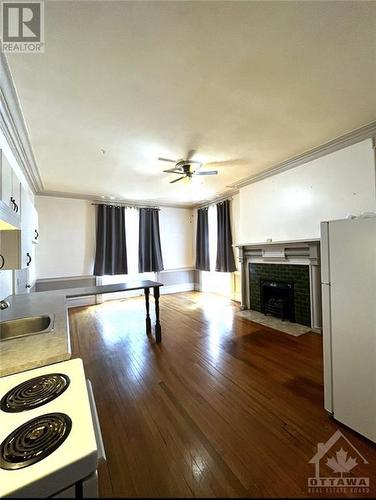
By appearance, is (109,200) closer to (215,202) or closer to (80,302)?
(80,302)

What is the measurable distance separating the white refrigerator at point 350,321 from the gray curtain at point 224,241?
3.59m

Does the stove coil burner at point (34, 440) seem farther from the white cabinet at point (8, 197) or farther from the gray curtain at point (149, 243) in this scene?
the gray curtain at point (149, 243)

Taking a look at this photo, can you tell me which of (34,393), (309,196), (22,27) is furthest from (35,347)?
(309,196)

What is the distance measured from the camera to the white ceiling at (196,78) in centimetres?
139

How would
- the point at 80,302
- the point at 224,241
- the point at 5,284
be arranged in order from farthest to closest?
1. the point at 224,241
2. the point at 80,302
3. the point at 5,284

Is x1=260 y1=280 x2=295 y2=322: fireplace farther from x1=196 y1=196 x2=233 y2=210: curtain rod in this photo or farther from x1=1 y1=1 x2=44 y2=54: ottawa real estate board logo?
x1=1 y1=1 x2=44 y2=54: ottawa real estate board logo

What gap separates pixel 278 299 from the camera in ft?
13.1

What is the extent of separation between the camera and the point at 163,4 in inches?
51.2

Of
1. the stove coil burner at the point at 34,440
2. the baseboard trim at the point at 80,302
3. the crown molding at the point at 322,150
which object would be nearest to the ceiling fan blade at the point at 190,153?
the crown molding at the point at 322,150

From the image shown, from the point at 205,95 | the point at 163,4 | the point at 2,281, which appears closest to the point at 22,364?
the point at 2,281

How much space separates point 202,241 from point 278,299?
9.50 ft

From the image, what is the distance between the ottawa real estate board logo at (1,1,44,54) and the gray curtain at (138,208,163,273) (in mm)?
4550

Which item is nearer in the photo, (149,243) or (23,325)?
(23,325)

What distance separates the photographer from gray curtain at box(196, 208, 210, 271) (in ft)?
20.4
